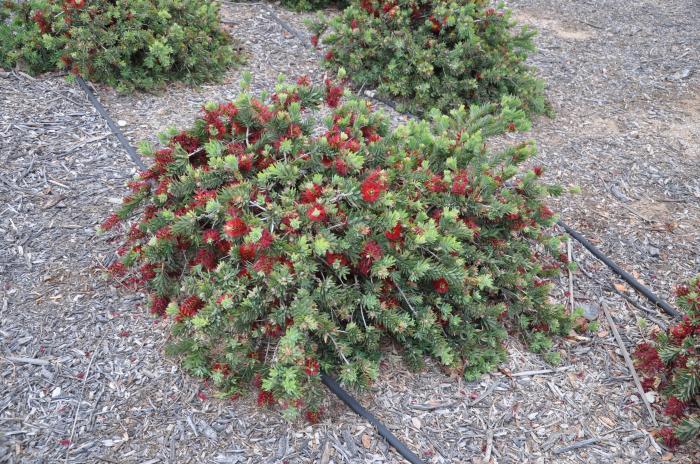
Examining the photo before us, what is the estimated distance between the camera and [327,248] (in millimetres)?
2322

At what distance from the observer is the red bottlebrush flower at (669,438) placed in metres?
2.51

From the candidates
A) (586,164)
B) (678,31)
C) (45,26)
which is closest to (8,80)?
(45,26)

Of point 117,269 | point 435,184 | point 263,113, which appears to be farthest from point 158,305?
point 435,184

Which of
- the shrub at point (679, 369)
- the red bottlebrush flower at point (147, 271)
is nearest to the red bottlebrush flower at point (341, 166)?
the red bottlebrush flower at point (147, 271)

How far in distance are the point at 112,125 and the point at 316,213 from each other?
233 centimetres

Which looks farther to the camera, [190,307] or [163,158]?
[163,158]

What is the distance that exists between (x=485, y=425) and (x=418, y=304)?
2.02 ft

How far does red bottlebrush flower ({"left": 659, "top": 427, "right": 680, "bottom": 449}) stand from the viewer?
2.51 meters

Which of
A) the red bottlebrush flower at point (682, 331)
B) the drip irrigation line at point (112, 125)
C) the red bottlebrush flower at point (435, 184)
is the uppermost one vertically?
the red bottlebrush flower at point (435, 184)

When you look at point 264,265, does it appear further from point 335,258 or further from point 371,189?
point 371,189

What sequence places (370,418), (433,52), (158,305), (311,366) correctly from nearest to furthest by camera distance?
1. (311,366)
2. (370,418)
3. (158,305)
4. (433,52)

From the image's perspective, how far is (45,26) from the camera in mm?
4211

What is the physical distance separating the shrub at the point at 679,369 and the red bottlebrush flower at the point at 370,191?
1570mm

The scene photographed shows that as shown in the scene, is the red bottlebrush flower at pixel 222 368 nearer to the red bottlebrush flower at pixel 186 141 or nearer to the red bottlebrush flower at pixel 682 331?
the red bottlebrush flower at pixel 186 141
